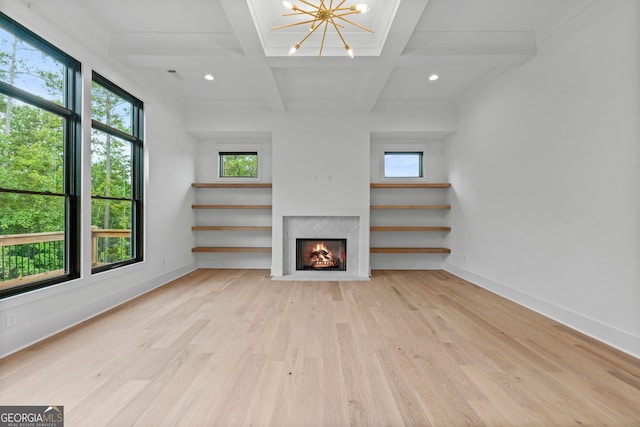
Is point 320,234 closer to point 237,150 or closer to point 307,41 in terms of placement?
point 237,150

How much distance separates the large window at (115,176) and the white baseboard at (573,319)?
15.7 ft

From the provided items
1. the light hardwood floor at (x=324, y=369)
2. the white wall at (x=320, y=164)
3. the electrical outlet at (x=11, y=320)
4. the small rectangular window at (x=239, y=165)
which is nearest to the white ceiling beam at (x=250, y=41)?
the white wall at (x=320, y=164)

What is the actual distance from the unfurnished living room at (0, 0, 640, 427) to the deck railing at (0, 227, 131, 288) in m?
0.02

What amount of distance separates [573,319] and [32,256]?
490 cm

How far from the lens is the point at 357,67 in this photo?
3256 mm

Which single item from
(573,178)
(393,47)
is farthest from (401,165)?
(573,178)

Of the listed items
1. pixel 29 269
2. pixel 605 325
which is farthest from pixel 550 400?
pixel 29 269

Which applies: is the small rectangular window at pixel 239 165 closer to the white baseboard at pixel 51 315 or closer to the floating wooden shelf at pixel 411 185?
the floating wooden shelf at pixel 411 185

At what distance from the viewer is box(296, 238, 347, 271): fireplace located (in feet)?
15.7

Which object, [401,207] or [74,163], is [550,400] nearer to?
[401,207]

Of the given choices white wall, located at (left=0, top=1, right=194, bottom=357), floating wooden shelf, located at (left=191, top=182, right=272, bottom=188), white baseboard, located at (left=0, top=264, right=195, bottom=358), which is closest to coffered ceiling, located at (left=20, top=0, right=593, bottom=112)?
white wall, located at (left=0, top=1, right=194, bottom=357)

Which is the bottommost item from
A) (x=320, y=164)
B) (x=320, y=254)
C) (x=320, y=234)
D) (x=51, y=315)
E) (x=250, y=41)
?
(x=51, y=315)

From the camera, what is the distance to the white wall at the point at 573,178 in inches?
83.4

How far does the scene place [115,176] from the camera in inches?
128
